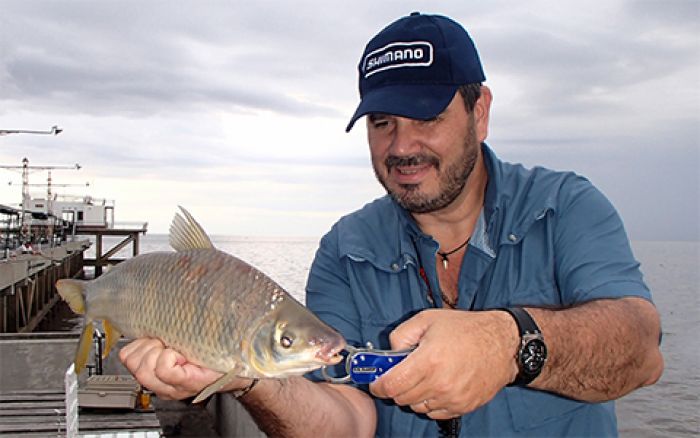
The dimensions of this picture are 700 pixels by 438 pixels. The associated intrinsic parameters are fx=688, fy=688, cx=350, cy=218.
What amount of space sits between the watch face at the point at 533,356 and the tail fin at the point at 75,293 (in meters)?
2.10

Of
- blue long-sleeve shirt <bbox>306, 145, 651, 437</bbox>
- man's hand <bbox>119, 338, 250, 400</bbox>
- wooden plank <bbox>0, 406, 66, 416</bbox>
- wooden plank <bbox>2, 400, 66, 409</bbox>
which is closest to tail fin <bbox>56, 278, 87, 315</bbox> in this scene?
man's hand <bbox>119, 338, 250, 400</bbox>

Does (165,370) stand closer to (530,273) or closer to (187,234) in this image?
(187,234)

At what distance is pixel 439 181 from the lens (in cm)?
343

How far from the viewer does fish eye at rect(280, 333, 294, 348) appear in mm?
2381

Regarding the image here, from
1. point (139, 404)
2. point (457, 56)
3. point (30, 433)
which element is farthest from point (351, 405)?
point (139, 404)

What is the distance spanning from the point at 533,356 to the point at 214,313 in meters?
1.15

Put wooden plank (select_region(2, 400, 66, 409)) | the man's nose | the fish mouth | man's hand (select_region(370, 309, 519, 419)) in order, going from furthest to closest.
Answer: wooden plank (select_region(2, 400, 66, 409)) → the man's nose → the fish mouth → man's hand (select_region(370, 309, 519, 419))

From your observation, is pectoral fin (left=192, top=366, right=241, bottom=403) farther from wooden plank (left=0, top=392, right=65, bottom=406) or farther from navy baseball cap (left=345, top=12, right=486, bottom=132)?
wooden plank (left=0, top=392, right=65, bottom=406)

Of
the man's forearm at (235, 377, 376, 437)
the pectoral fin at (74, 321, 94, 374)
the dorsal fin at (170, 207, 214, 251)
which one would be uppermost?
the dorsal fin at (170, 207, 214, 251)

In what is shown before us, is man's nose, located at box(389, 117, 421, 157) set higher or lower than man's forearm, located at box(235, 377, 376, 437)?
higher

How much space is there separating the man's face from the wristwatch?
4.17 ft

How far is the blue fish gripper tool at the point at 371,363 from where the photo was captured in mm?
2170

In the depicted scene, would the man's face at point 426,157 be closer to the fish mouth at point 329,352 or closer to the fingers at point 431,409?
the fish mouth at point 329,352

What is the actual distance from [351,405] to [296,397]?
1.32 feet
